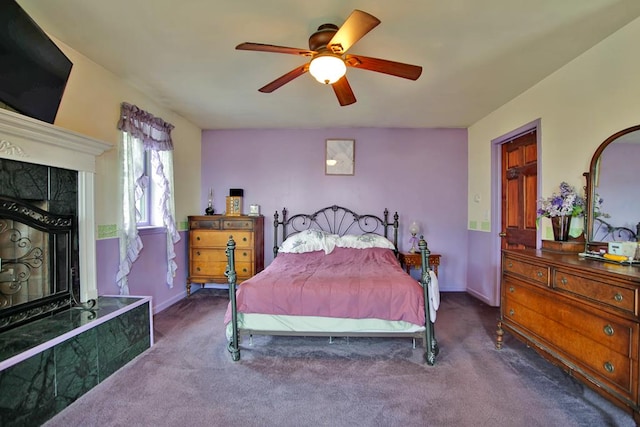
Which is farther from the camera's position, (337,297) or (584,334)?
(337,297)

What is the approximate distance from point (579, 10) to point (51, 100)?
394 cm

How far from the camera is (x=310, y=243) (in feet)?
13.4

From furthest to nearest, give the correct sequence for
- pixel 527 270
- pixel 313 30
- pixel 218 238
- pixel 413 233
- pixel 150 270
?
pixel 413 233
pixel 218 238
pixel 150 270
pixel 527 270
pixel 313 30

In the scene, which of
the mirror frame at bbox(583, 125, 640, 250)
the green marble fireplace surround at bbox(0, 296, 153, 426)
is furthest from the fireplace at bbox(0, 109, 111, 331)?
the mirror frame at bbox(583, 125, 640, 250)

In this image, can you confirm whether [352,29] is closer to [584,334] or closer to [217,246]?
[584,334]

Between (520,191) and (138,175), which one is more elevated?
(138,175)

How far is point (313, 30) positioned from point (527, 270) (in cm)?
256

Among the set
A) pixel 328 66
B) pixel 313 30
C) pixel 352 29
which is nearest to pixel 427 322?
pixel 328 66

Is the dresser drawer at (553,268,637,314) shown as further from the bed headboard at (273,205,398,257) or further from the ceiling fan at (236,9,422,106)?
the bed headboard at (273,205,398,257)

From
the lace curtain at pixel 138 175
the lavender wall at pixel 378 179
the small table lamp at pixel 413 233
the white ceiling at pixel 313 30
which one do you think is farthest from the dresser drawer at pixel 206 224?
the small table lamp at pixel 413 233

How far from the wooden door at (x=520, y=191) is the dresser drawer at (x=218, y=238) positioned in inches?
141

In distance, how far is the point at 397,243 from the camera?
4.61 metres

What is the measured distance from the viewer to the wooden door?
3.40 metres

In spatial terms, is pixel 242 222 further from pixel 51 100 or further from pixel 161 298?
pixel 51 100
